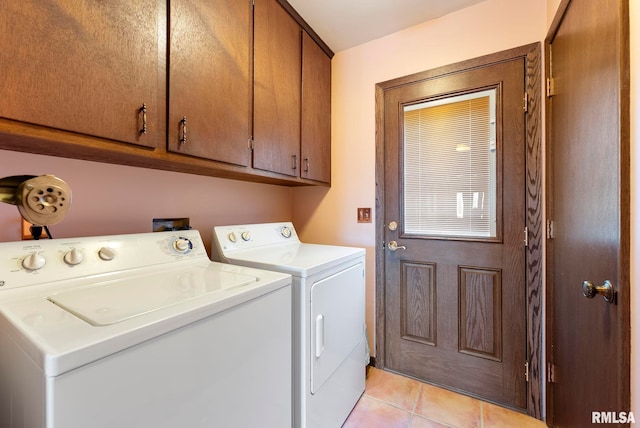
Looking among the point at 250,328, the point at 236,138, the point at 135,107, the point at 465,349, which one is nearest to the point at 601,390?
the point at 465,349

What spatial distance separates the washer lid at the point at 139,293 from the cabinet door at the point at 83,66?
1.65ft

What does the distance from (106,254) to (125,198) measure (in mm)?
397

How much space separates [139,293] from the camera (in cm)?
83

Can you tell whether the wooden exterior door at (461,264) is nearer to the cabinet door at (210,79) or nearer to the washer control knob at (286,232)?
the washer control knob at (286,232)

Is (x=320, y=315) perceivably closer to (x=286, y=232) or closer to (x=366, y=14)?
(x=286, y=232)

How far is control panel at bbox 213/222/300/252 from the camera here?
1484mm

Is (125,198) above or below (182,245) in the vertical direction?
above

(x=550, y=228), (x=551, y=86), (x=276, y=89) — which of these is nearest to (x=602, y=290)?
(x=550, y=228)

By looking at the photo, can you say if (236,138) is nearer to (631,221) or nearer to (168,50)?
(168,50)

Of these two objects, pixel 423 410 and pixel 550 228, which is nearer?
pixel 550 228

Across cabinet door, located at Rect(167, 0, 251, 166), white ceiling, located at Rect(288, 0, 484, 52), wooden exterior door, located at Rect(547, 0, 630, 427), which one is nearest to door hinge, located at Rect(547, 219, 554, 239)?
wooden exterior door, located at Rect(547, 0, 630, 427)

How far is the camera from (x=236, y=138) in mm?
1369

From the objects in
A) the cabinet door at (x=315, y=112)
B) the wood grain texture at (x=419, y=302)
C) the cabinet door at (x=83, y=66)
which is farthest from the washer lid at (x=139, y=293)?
the wood grain texture at (x=419, y=302)

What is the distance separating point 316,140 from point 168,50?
3.65 ft
